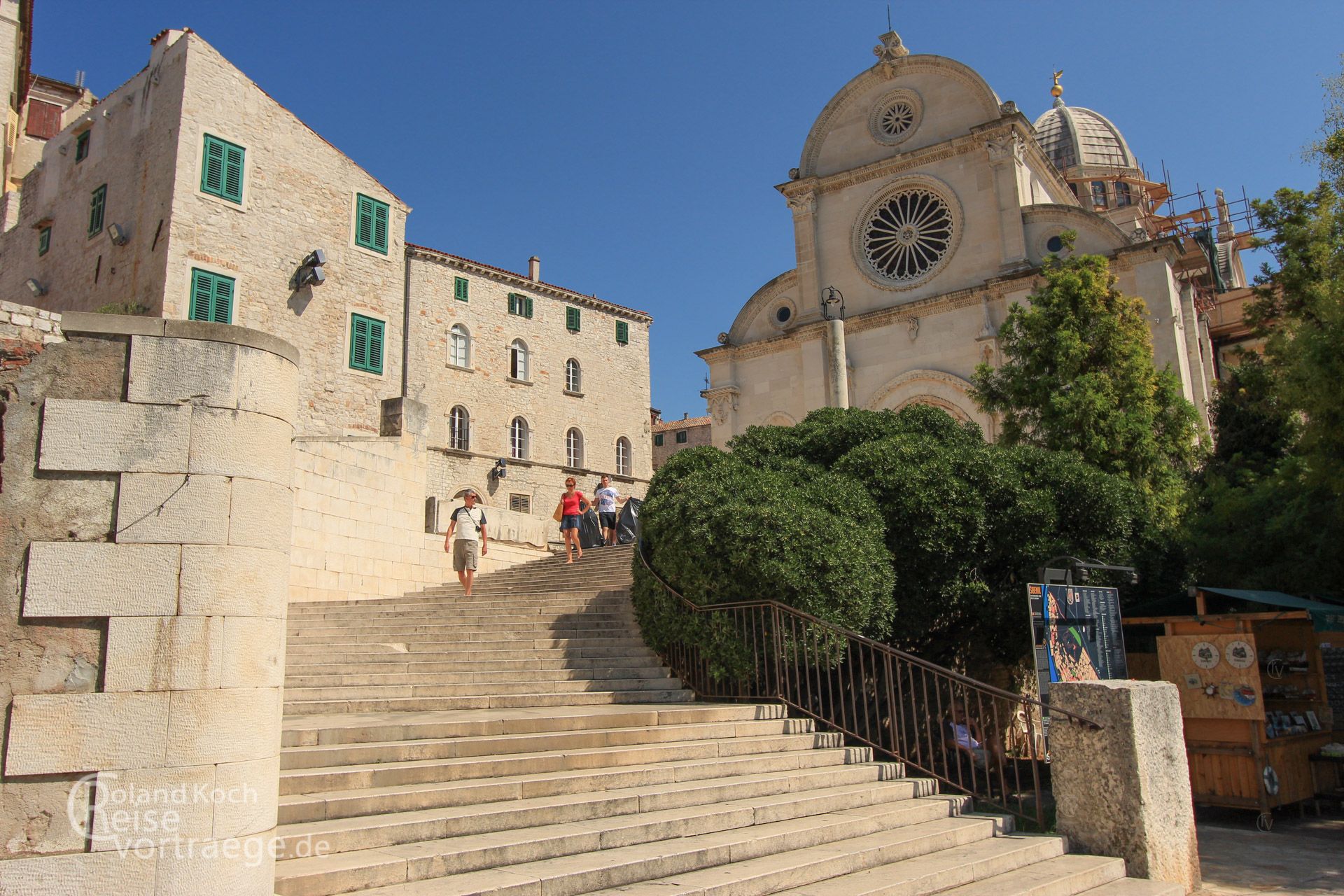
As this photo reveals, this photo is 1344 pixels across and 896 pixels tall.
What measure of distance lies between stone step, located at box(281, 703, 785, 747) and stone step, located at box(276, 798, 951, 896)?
5.08 ft

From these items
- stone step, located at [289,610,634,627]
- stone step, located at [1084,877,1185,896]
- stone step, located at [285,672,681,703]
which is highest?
stone step, located at [289,610,634,627]

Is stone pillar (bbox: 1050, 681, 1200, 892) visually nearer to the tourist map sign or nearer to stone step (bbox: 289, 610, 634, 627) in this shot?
the tourist map sign

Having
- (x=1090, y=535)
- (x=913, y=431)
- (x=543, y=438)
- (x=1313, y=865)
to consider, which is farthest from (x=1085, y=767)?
(x=543, y=438)

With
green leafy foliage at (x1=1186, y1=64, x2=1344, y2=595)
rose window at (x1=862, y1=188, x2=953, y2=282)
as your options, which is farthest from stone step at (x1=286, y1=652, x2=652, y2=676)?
rose window at (x1=862, y1=188, x2=953, y2=282)

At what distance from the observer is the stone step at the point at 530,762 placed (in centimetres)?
554

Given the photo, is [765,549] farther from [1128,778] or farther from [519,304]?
[519,304]

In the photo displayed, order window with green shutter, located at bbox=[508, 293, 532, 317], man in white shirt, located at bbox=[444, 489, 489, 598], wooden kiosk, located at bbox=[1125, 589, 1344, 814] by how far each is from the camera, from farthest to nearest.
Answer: window with green shutter, located at bbox=[508, 293, 532, 317], man in white shirt, located at bbox=[444, 489, 489, 598], wooden kiosk, located at bbox=[1125, 589, 1344, 814]

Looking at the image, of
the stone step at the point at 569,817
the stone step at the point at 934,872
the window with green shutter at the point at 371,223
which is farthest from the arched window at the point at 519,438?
the stone step at the point at 934,872

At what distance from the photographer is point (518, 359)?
31.5m

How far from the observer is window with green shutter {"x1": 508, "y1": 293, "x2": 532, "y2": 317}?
31484 millimetres

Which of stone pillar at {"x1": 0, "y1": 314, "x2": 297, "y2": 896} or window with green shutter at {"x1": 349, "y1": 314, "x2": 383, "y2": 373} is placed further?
window with green shutter at {"x1": 349, "y1": 314, "x2": 383, "y2": 373}

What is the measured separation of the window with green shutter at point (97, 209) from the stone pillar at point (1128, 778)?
22.2 m

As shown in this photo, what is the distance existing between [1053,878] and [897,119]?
966 inches

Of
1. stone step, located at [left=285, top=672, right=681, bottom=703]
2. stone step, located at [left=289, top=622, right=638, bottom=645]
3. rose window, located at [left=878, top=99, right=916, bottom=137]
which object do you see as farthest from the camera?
rose window, located at [left=878, top=99, right=916, bottom=137]
